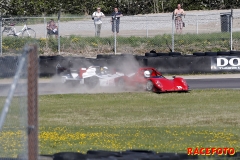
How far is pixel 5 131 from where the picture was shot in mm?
8211

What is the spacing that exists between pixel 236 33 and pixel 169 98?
11.2 m

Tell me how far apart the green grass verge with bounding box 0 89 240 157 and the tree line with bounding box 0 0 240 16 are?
70.5 ft

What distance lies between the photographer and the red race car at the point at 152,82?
59.4 feet

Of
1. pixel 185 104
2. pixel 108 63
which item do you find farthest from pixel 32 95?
pixel 108 63

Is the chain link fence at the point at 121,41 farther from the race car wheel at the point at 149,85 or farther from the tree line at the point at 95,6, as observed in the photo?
the tree line at the point at 95,6

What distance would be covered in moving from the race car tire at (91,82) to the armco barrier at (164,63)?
1999 mm

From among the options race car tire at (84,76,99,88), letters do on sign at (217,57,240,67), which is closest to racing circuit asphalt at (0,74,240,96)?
race car tire at (84,76,99,88)

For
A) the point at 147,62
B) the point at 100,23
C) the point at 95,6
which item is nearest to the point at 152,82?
the point at 147,62

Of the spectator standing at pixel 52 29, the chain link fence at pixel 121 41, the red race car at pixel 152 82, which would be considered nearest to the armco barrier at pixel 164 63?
the red race car at pixel 152 82

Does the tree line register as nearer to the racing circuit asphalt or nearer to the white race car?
the racing circuit asphalt

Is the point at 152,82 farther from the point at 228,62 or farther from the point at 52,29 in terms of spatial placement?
the point at 52,29

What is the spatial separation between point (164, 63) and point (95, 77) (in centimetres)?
442

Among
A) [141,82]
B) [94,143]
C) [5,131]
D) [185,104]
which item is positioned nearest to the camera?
[5,131]

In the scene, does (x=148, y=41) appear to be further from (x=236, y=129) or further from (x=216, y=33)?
(x=236, y=129)
